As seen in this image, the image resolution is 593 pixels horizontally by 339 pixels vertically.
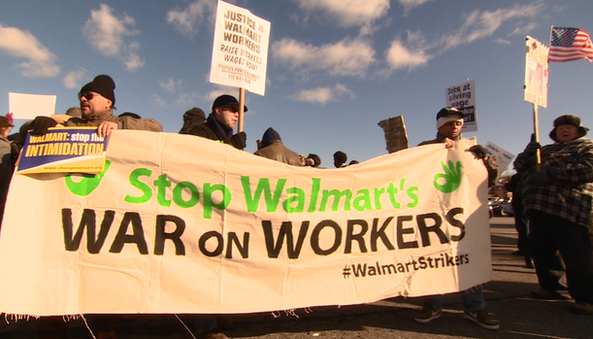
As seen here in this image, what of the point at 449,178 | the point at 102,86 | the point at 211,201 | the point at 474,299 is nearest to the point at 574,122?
the point at 449,178

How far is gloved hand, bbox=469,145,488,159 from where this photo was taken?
10.1ft

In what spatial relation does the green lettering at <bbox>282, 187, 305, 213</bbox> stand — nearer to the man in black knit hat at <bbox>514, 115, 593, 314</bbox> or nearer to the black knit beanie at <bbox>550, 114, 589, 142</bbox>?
the man in black knit hat at <bbox>514, 115, 593, 314</bbox>

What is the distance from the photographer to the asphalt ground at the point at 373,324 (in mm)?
2682

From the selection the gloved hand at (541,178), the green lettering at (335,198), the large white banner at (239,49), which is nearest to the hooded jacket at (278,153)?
the green lettering at (335,198)

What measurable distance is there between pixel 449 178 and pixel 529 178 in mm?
1156

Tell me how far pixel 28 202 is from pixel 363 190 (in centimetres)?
259

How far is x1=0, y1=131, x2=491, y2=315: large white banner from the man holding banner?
18 cm

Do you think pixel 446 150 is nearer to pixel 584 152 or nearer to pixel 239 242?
pixel 584 152

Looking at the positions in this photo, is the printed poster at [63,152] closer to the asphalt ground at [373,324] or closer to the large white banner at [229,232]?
the large white banner at [229,232]

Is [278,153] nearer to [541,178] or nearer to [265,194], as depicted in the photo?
[265,194]

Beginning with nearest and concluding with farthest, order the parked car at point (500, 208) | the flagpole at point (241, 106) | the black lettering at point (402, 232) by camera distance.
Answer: the black lettering at point (402, 232) < the flagpole at point (241, 106) < the parked car at point (500, 208)

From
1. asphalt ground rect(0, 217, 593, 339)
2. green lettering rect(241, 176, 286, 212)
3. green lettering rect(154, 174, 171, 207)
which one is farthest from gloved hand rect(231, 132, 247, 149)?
asphalt ground rect(0, 217, 593, 339)

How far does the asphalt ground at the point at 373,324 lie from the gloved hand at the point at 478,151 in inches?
60.4

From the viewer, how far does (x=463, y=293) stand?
2.91 metres
